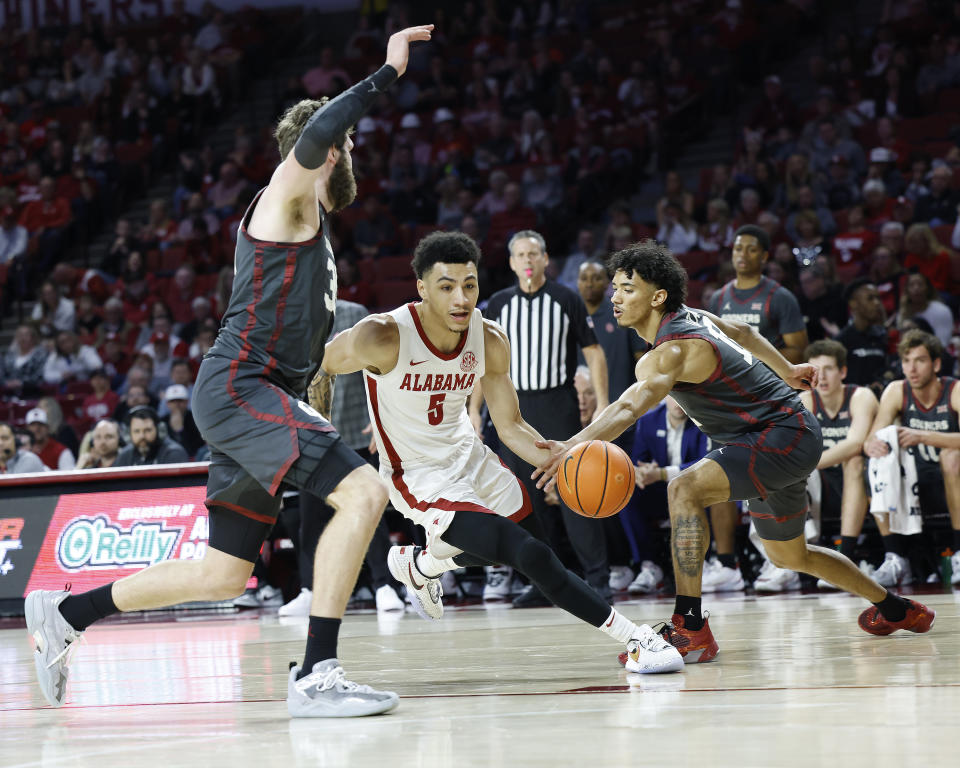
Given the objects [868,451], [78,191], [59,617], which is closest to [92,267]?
[78,191]

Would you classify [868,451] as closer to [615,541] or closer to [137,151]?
[615,541]

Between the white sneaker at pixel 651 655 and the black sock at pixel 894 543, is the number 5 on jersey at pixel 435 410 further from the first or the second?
the black sock at pixel 894 543

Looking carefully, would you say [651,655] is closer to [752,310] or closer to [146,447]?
[752,310]

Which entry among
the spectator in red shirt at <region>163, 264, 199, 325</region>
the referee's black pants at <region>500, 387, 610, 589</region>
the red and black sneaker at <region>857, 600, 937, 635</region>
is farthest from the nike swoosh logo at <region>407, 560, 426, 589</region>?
the spectator in red shirt at <region>163, 264, 199, 325</region>

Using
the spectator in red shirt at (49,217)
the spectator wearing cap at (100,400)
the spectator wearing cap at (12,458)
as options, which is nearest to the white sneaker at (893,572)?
the spectator wearing cap at (12,458)

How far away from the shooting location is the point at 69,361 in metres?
13.7

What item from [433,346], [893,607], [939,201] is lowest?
[893,607]

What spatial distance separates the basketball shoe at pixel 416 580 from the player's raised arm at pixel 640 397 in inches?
30.4

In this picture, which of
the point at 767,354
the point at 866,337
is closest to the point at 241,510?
the point at 767,354

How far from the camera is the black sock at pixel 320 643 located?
361 centimetres

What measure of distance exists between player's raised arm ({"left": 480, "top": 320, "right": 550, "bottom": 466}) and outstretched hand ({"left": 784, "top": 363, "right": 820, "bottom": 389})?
1358 mm

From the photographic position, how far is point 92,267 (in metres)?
15.8

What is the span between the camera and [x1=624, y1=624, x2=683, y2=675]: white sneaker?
4.24m

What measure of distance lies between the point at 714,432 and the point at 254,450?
2.23m
